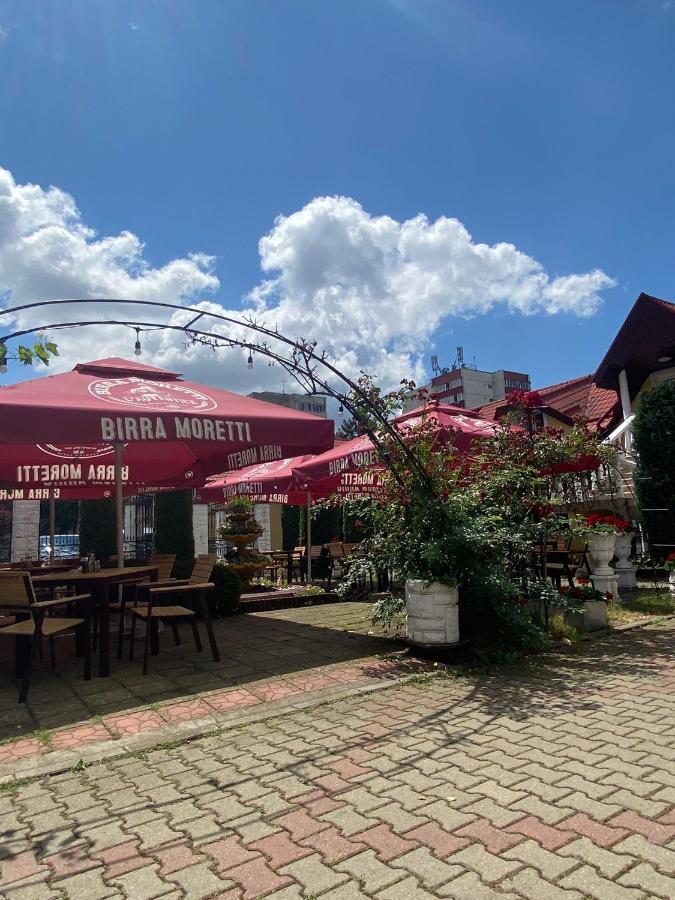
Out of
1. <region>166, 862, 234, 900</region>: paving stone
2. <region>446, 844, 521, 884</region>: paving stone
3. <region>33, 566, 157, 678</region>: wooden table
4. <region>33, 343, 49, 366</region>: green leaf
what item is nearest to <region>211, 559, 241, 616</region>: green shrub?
<region>33, 566, 157, 678</region>: wooden table

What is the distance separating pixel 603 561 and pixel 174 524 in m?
10.4

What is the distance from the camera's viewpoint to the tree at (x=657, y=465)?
35.2ft

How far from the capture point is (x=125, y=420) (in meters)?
5.01

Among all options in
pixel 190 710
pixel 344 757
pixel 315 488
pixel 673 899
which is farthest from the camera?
pixel 315 488

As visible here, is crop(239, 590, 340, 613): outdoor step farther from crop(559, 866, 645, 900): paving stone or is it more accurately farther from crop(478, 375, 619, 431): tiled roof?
crop(559, 866, 645, 900): paving stone

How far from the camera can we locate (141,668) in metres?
5.48

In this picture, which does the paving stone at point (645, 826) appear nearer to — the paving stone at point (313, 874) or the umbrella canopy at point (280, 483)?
the paving stone at point (313, 874)

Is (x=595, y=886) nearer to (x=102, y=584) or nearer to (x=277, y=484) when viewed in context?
(x=102, y=584)

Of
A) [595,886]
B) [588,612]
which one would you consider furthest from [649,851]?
[588,612]

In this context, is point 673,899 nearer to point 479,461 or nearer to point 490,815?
point 490,815

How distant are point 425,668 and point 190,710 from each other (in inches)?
79.1

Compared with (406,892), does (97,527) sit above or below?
above

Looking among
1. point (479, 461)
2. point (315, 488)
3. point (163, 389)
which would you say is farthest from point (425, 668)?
point (315, 488)

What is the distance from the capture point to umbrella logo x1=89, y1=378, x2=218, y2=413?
17.6ft
